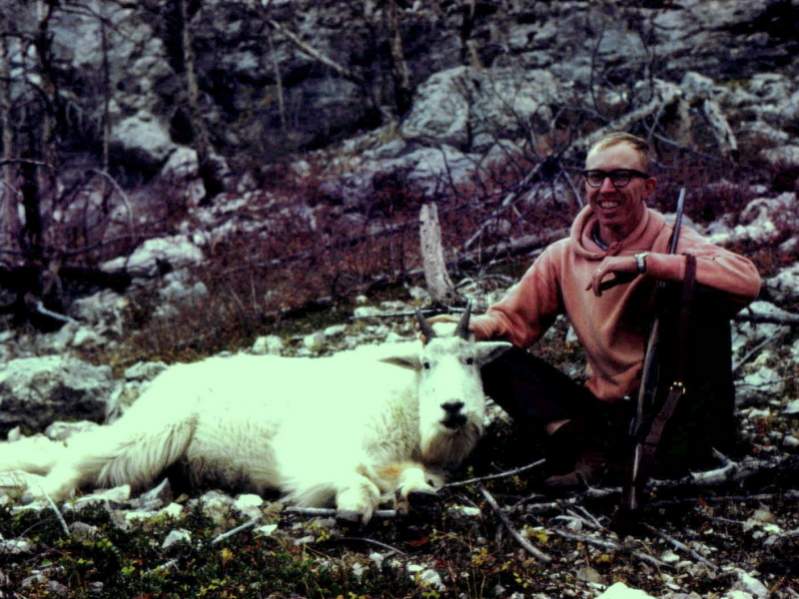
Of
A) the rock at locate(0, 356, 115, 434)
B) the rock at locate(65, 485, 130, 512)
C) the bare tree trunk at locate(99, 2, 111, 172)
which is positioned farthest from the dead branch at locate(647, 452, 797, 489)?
the bare tree trunk at locate(99, 2, 111, 172)

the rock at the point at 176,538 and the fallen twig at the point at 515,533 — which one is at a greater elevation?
the rock at the point at 176,538

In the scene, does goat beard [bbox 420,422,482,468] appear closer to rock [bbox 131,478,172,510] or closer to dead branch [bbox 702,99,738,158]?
rock [bbox 131,478,172,510]

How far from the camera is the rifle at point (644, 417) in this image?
456cm

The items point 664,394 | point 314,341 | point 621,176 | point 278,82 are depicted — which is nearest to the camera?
point 664,394

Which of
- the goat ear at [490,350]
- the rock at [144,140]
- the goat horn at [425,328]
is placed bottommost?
the goat ear at [490,350]

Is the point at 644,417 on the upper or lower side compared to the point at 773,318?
lower

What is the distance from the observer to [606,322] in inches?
213

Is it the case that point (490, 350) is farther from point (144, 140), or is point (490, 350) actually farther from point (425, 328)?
point (144, 140)

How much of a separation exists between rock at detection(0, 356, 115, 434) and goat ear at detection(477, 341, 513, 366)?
4.17m

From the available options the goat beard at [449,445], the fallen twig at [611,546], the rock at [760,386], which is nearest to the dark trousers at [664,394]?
the goat beard at [449,445]

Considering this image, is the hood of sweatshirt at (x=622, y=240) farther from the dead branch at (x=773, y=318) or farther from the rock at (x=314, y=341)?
the rock at (x=314, y=341)

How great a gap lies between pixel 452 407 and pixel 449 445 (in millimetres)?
385

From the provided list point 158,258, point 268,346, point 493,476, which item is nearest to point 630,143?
point 493,476

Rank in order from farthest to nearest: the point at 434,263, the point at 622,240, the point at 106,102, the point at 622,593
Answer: the point at 106,102 → the point at 434,263 → the point at 622,240 → the point at 622,593
